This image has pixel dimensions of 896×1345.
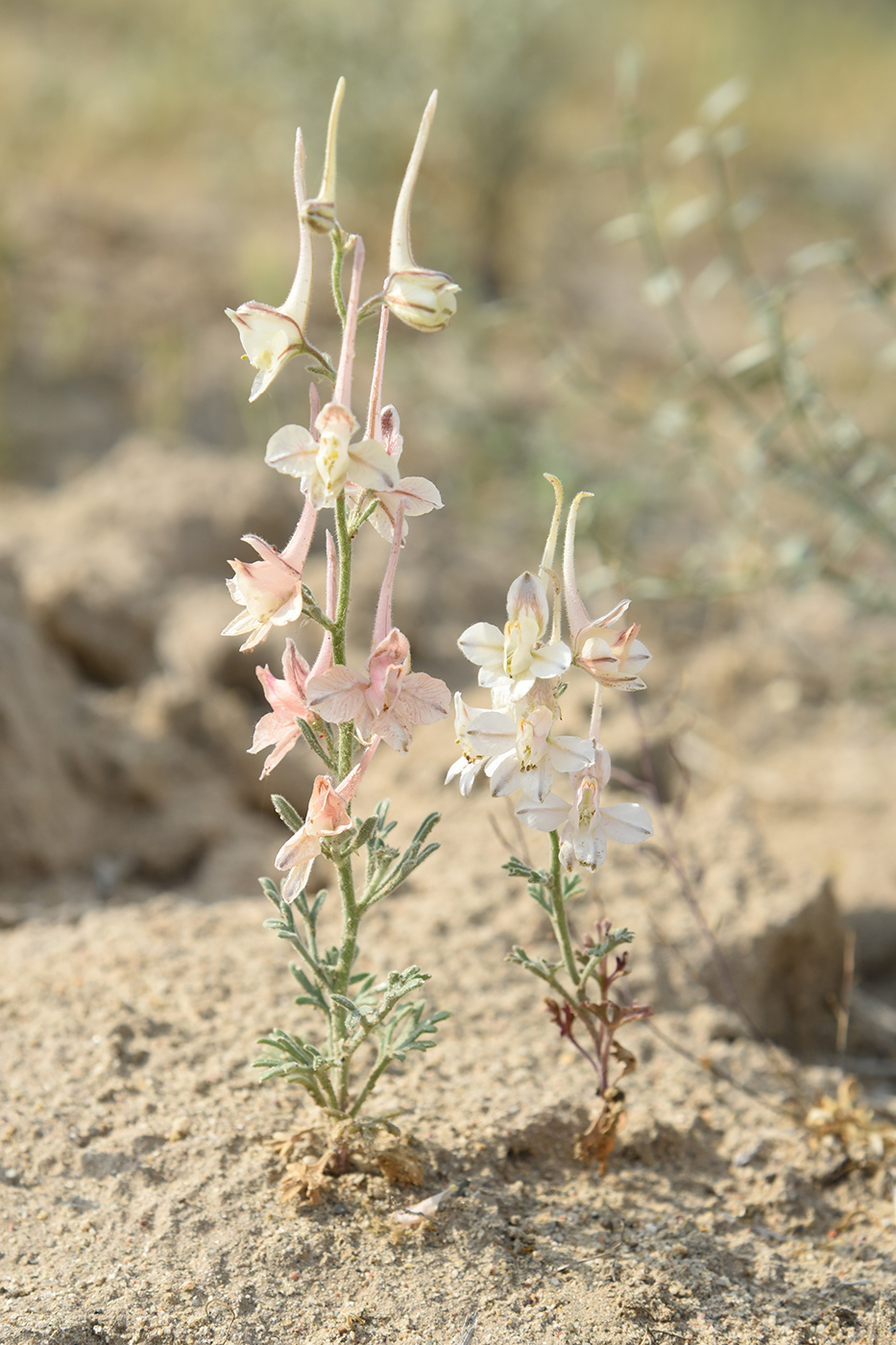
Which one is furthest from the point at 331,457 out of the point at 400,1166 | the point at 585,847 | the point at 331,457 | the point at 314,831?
the point at 400,1166

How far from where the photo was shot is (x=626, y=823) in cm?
145

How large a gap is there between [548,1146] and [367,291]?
17.1 feet

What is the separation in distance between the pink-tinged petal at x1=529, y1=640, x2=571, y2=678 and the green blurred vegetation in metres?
1.35

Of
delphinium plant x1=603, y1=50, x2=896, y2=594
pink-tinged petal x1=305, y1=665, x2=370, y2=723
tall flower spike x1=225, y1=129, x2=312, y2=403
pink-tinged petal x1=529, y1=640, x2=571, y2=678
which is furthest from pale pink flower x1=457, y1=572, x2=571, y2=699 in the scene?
delphinium plant x1=603, y1=50, x2=896, y2=594

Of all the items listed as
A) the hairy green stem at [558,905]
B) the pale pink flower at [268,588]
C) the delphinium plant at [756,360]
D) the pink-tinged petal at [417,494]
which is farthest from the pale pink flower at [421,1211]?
the delphinium plant at [756,360]

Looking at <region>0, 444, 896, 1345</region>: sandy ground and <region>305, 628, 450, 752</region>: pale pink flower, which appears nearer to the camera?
<region>305, 628, 450, 752</region>: pale pink flower

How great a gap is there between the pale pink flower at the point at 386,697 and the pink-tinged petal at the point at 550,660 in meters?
0.11

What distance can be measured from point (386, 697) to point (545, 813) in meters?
0.24

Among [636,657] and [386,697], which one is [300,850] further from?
[636,657]

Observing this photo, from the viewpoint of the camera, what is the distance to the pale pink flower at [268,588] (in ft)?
4.40

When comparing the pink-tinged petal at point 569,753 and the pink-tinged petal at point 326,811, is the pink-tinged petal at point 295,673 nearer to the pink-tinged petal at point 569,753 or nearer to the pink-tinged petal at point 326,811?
the pink-tinged petal at point 326,811

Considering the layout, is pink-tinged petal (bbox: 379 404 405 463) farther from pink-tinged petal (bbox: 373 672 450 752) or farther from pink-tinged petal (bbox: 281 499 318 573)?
pink-tinged petal (bbox: 373 672 450 752)

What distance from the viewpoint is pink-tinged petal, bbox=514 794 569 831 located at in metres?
1.39

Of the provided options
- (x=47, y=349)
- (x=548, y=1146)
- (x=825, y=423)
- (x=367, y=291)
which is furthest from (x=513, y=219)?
(x=548, y=1146)
